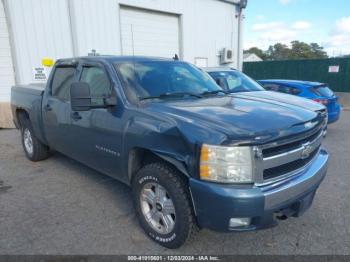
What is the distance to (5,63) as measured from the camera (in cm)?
894

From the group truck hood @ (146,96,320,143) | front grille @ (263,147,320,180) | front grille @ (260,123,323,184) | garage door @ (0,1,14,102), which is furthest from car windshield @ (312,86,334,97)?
garage door @ (0,1,14,102)

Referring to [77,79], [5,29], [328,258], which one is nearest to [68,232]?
[77,79]

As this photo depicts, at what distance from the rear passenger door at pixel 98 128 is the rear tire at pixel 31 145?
1837mm

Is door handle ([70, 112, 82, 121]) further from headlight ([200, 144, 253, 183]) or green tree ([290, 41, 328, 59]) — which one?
green tree ([290, 41, 328, 59])

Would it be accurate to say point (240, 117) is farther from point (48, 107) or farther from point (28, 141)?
point (28, 141)

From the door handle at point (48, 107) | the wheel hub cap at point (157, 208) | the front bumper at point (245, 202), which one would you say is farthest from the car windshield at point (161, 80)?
the door handle at point (48, 107)

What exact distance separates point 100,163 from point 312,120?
241 cm

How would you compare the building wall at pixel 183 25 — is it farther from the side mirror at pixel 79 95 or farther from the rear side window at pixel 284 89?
the side mirror at pixel 79 95

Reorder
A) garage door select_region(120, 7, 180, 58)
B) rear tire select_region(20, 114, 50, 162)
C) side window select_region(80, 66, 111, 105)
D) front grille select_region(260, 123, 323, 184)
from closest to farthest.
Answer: front grille select_region(260, 123, 323, 184), side window select_region(80, 66, 111, 105), rear tire select_region(20, 114, 50, 162), garage door select_region(120, 7, 180, 58)

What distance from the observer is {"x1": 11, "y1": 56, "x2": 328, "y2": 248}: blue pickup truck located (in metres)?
2.34

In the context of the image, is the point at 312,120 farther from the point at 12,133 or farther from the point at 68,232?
the point at 12,133

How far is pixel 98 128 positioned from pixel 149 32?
9144 millimetres

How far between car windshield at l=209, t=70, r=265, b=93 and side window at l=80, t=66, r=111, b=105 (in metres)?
3.18

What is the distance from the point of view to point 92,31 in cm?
993
